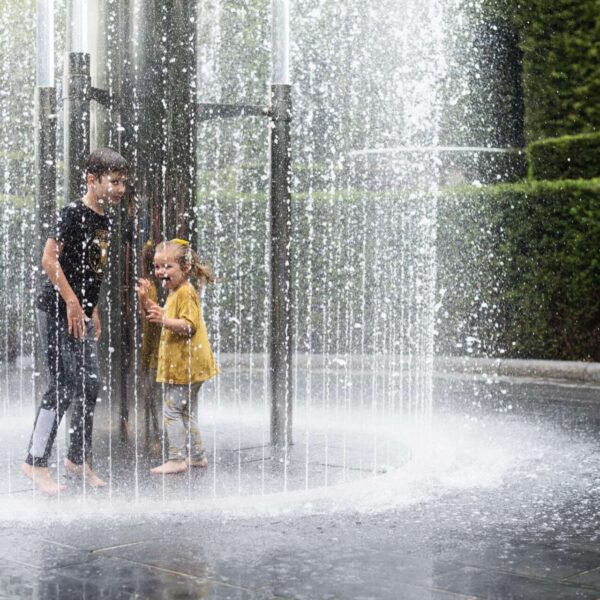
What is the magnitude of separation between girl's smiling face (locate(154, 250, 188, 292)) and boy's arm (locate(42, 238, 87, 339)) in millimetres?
679

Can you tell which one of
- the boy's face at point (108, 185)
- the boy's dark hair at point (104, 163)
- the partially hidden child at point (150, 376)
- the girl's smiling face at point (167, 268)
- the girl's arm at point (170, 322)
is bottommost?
the partially hidden child at point (150, 376)

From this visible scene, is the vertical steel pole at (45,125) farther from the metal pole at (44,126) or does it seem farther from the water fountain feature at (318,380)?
the water fountain feature at (318,380)

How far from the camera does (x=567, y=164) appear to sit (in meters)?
13.9

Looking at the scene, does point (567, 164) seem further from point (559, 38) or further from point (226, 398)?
point (226, 398)

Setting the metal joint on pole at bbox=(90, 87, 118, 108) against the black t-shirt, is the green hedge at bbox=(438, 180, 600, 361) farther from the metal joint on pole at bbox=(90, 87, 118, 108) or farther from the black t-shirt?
the black t-shirt

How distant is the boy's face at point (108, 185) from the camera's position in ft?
20.2

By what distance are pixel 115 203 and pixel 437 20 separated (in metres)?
12.4

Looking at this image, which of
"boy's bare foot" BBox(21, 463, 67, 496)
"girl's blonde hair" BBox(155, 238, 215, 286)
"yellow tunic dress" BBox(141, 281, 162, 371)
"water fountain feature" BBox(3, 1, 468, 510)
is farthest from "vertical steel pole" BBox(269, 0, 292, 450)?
"boy's bare foot" BBox(21, 463, 67, 496)

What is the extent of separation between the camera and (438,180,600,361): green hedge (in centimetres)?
1316

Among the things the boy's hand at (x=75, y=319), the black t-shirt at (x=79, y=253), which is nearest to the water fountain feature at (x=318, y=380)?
the black t-shirt at (x=79, y=253)

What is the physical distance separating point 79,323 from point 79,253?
0.36 m

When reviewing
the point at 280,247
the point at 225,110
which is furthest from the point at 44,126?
the point at 280,247

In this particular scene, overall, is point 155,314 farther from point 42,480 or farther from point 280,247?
point 280,247

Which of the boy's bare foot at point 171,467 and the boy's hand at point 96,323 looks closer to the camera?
the boy's hand at point 96,323
